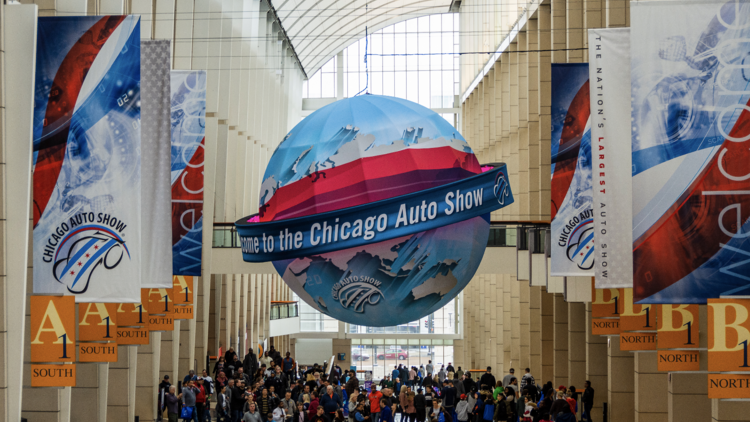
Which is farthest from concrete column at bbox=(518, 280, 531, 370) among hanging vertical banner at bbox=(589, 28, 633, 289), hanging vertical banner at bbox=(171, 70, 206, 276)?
hanging vertical banner at bbox=(589, 28, 633, 289)

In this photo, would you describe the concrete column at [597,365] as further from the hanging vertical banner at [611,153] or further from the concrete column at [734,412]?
the hanging vertical banner at [611,153]

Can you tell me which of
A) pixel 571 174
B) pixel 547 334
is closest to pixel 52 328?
pixel 571 174

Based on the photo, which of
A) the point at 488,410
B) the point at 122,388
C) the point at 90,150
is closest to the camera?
the point at 90,150

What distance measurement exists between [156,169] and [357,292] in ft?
29.9

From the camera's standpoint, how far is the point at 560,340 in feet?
→ 95.7

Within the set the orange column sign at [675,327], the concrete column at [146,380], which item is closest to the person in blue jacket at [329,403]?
the concrete column at [146,380]

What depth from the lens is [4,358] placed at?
12211mm

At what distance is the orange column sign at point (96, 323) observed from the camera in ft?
49.6

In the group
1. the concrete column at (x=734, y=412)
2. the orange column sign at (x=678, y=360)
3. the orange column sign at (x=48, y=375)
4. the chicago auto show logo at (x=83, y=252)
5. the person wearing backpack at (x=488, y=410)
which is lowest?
the person wearing backpack at (x=488, y=410)

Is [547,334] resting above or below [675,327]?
below

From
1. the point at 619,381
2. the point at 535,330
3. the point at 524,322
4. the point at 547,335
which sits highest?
the point at 524,322

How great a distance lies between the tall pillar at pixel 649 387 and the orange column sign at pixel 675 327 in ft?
21.2

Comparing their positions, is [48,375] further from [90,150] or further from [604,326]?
[604,326]

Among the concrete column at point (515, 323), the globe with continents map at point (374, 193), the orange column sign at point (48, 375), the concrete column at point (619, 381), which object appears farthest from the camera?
the concrete column at point (515, 323)
